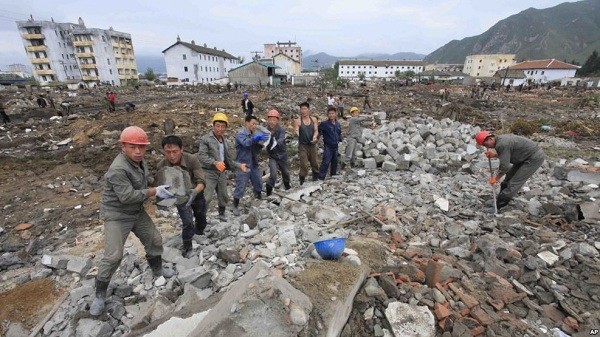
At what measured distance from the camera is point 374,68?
8331 cm

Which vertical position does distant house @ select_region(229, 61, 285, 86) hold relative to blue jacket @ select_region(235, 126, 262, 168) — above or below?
above

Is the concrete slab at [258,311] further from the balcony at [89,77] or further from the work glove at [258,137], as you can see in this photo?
the balcony at [89,77]

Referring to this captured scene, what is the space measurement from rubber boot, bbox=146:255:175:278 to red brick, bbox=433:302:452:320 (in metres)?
2.79

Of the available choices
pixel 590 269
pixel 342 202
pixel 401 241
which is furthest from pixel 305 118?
pixel 590 269

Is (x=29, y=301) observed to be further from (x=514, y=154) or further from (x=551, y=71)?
(x=551, y=71)

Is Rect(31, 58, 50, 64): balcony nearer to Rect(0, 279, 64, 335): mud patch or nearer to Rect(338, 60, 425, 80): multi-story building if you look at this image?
Rect(0, 279, 64, 335): mud patch

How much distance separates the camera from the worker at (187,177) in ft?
10.5

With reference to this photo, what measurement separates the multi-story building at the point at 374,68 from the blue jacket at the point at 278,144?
3182 inches

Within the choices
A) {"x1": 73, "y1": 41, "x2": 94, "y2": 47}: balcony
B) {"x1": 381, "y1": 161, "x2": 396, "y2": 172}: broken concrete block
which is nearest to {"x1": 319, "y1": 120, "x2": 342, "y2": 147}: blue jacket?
{"x1": 381, "y1": 161, "x2": 396, "y2": 172}: broken concrete block

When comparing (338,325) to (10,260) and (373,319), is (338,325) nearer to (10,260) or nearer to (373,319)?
(373,319)

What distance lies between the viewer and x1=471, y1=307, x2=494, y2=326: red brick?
2.59 m

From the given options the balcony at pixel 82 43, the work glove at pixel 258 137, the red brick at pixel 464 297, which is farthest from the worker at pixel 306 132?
the balcony at pixel 82 43

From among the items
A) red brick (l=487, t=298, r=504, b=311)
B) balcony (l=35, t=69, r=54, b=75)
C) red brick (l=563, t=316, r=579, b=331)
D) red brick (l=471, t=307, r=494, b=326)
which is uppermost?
balcony (l=35, t=69, r=54, b=75)

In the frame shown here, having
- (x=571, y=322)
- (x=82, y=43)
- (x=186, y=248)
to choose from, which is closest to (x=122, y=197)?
(x=186, y=248)
